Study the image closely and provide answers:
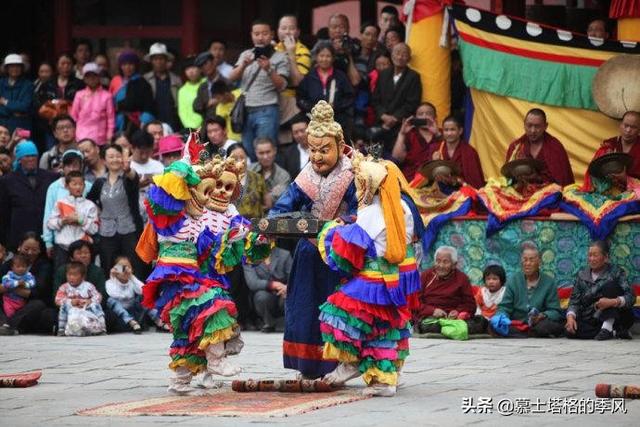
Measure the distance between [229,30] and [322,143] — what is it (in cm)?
1009

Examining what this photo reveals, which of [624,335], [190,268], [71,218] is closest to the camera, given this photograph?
[190,268]

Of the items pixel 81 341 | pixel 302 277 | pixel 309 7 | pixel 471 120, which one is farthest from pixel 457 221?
pixel 309 7

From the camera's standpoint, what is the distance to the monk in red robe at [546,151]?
14414 mm

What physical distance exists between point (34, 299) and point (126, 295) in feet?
2.89

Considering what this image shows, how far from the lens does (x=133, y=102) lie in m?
17.1

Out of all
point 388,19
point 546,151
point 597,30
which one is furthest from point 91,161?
point 597,30

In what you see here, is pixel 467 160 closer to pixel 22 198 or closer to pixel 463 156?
pixel 463 156

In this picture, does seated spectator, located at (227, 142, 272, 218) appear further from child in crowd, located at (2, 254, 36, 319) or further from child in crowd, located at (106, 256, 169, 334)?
child in crowd, located at (2, 254, 36, 319)

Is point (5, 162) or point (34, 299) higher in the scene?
point (5, 162)

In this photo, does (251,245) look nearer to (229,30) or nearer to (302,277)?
(302,277)

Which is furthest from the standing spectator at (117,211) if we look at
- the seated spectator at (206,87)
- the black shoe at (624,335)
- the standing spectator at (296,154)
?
the black shoe at (624,335)

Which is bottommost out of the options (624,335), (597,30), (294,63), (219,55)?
(624,335)

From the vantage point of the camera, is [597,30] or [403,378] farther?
[597,30]

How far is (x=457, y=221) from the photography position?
14.6m
